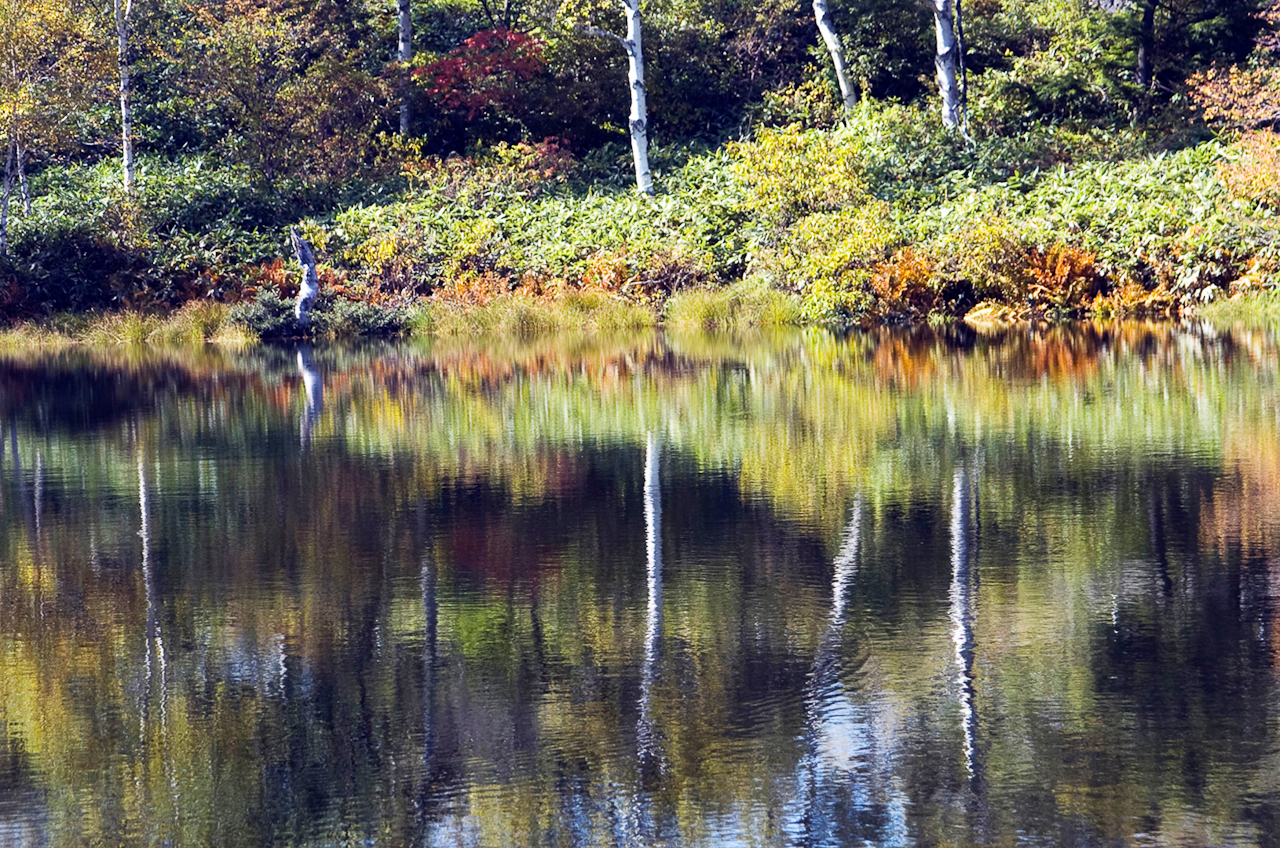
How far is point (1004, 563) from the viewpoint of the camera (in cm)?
680

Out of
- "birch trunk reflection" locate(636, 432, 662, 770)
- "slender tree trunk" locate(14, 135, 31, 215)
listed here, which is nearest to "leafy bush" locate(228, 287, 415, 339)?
"slender tree trunk" locate(14, 135, 31, 215)

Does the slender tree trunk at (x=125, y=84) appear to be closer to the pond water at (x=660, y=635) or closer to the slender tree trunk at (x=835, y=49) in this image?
the slender tree trunk at (x=835, y=49)

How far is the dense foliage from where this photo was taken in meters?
26.2

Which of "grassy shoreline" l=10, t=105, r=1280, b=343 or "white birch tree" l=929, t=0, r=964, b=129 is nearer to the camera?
"grassy shoreline" l=10, t=105, r=1280, b=343

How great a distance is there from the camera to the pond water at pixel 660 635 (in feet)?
13.9

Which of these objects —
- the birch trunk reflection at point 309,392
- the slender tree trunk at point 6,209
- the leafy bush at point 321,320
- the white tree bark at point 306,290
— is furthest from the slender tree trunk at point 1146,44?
the slender tree trunk at point 6,209

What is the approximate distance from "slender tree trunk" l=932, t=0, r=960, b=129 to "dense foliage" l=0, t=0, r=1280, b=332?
0.39 metres

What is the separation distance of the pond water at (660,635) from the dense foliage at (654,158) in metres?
14.4

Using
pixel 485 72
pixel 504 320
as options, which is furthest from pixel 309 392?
pixel 485 72

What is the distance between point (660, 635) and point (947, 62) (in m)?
28.1

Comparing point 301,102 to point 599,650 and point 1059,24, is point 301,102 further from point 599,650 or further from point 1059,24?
point 599,650

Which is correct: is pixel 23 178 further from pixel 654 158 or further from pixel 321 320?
pixel 654 158

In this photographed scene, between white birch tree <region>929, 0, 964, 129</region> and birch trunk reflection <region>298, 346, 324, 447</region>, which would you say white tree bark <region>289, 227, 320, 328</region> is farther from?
white birch tree <region>929, 0, 964, 129</region>

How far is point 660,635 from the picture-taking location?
5801 mm
